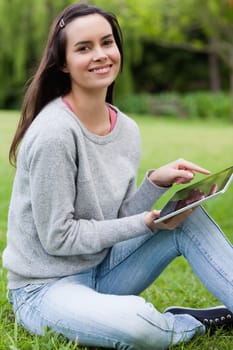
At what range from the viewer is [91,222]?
238 cm

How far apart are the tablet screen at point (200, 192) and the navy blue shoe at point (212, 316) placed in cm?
44

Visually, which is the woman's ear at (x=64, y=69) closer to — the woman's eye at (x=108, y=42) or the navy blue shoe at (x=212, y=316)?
the woman's eye at (x=108, y=42)

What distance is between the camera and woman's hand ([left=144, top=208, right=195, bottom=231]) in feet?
7.68

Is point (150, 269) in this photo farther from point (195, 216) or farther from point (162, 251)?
point (195, 216)

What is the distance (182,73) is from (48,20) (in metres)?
9.46

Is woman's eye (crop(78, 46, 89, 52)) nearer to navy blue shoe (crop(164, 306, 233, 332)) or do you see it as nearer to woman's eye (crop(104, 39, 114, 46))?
woman's eye (crop(104, 39, 114, 46))

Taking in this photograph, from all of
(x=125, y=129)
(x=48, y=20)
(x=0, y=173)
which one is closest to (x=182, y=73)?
(x=48, y=20)

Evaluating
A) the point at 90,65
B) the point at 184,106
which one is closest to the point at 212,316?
the point at 90,65

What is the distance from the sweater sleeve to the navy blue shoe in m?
0.44

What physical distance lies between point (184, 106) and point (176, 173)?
17.9m

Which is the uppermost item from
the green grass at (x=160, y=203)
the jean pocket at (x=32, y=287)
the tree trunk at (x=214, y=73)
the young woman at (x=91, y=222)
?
the young woman at (x=91, y=222)

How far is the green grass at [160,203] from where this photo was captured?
243 centimetres

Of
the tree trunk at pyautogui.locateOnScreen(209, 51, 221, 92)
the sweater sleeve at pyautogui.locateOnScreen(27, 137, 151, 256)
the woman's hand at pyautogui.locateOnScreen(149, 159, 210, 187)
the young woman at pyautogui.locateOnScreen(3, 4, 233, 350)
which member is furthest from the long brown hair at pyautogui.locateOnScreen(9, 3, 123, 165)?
the tree trunk at pyautogui.locateOnScreen(209, 51, 221, 92)

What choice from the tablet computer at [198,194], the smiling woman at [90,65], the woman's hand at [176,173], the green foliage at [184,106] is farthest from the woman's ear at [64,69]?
the green foliage at [184,106]
